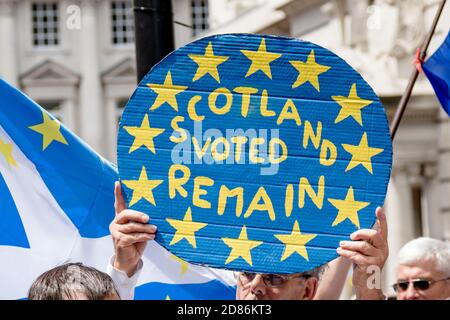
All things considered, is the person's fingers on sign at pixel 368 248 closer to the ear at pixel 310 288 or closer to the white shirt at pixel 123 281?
the ear at pixel 310 288

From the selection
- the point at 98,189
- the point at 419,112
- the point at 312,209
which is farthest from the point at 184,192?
the point at 419,112

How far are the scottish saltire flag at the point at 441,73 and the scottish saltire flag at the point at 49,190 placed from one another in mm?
1700

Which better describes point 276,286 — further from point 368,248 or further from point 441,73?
point 441,73

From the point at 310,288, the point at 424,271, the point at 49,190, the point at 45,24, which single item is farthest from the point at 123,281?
the point at 45,24

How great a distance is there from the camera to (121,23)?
158ft

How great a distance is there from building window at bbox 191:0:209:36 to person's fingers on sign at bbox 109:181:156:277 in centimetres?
4238

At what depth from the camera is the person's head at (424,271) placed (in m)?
4.83

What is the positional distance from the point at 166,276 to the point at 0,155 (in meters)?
0.73

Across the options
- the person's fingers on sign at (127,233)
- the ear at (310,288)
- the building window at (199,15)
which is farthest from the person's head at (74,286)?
the building window at (199,15)

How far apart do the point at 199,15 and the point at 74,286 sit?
43708mm

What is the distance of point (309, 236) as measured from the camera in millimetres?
3543
